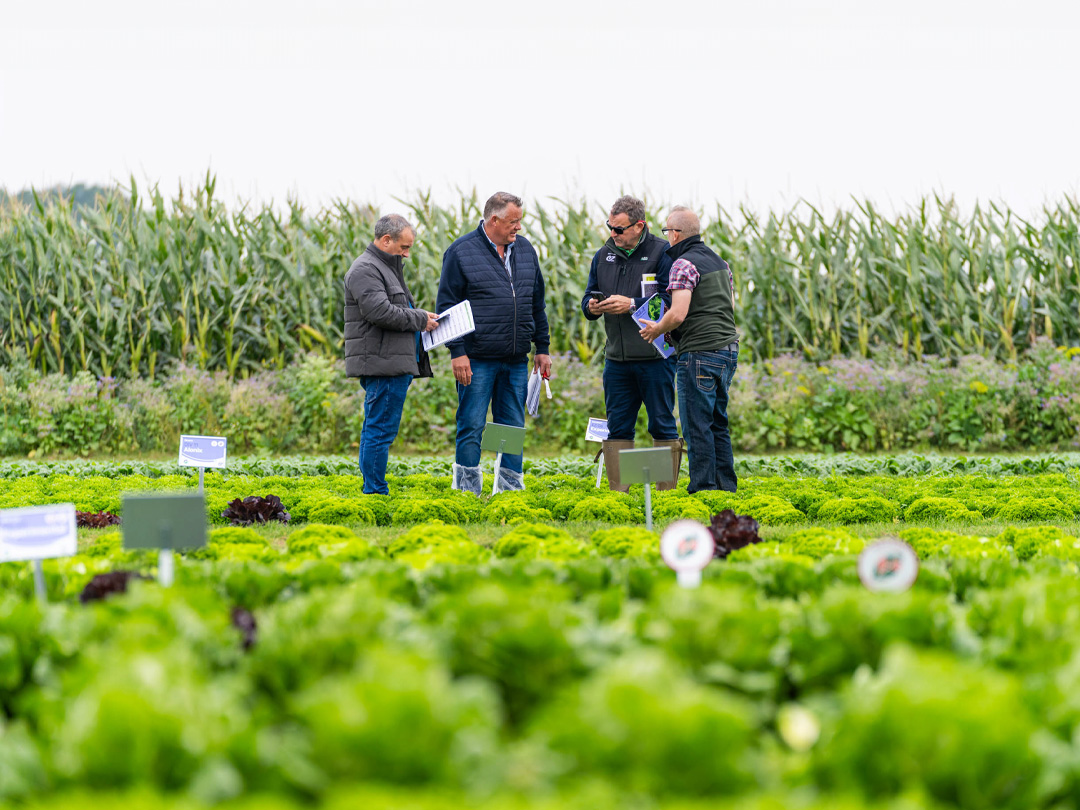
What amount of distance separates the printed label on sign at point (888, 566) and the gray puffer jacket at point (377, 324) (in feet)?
11.8

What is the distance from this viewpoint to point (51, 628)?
224 cm

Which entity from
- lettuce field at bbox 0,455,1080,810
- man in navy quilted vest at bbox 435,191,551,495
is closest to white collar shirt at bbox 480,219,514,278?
man in navy quilted vest at bbox 435,191,551,495

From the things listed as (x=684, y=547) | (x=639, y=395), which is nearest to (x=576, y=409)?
(x=639, y=395)

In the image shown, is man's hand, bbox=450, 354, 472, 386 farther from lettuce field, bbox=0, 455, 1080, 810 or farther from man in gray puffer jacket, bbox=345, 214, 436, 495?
lettuce field, bbox=0, 455, 1080, 810

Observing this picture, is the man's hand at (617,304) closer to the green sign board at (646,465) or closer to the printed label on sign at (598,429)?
the printed label on sign at (598,429)

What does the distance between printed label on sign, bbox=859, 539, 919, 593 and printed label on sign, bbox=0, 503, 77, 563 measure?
2.16 m

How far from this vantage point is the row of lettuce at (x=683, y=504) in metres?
4.93

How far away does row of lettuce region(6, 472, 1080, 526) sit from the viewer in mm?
4934

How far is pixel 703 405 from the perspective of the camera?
566 cm

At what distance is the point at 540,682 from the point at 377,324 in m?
3.92

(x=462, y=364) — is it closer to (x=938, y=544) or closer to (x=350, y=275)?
(x=350, y=275)

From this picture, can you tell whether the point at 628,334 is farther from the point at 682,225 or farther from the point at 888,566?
the point at 888,566

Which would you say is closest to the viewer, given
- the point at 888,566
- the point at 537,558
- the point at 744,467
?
the point at 888,566

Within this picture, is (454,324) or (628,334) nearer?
(454,324)
